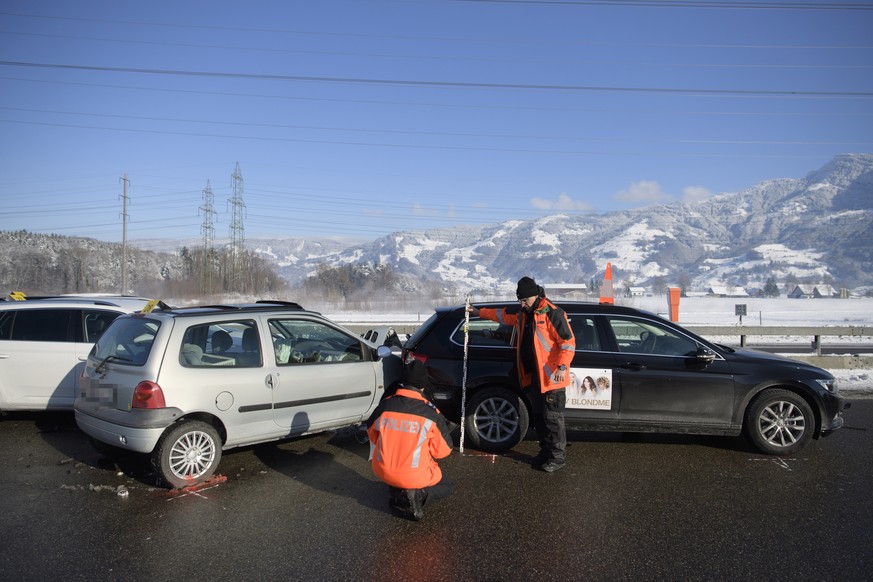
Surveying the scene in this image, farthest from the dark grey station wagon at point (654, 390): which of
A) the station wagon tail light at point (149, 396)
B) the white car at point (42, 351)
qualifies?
the white car at point (42, 351)

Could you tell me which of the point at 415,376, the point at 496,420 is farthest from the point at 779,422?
the point at 415,376

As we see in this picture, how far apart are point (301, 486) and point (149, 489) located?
1340 millimetres

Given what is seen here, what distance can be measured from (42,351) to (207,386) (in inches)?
126

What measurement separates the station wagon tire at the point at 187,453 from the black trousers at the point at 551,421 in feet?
10.1

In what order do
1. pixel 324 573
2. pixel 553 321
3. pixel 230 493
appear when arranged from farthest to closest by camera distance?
1. pixel 553 321
2. pixel 230 493
3. pixel 324 573

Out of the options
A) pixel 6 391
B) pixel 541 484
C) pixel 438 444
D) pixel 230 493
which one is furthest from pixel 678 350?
pixel 6 391

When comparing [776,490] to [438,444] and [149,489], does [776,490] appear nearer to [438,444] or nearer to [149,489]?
[438,444]

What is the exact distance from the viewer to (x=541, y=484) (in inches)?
213

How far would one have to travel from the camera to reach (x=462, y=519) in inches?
182

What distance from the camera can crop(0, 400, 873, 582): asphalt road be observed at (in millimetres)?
3816

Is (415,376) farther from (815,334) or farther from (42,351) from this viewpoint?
(815,334)

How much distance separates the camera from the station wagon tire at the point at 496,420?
21.1 feet

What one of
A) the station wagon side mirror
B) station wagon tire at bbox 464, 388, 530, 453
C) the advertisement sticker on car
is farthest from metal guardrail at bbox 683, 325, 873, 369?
station wagon tire at bbox 464, 388, 530, 453

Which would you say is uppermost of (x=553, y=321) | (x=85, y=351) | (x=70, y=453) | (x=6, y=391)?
(x=553, y=321)
